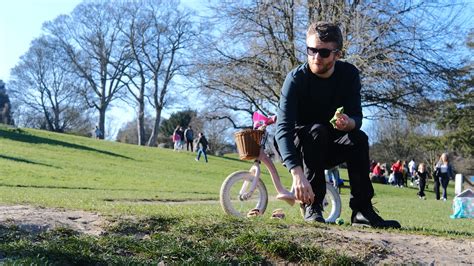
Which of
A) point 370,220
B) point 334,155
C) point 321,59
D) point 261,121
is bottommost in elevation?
point 370,220

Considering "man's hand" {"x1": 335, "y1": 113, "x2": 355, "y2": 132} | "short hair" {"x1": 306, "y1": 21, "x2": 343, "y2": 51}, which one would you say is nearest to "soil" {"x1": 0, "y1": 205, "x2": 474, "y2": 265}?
"man's hand" {"x1": 335, "y1": 113, "x2": 355, "y2": 132}

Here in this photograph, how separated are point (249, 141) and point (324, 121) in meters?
0.84

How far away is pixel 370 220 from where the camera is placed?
16.6ft

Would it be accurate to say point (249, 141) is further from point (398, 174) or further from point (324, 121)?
point (398, 174)

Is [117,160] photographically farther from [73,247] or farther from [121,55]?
[121,55]

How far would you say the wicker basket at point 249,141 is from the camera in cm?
559

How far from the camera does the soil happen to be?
3867 mm

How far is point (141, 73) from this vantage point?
57.7 m

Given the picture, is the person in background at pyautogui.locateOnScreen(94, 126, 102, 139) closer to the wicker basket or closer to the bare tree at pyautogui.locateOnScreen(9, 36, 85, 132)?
the bare tree at pyautogui.locateOnScreen(9, 36, 85, 132)

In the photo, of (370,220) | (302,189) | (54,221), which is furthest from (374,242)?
(54,221)

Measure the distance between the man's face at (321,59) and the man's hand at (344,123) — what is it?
0.55m

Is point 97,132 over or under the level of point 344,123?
over

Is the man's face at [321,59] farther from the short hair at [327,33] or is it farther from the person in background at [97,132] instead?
the person in background at [97,132]

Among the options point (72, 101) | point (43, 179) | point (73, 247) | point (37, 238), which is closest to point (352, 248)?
point (73, 247)
